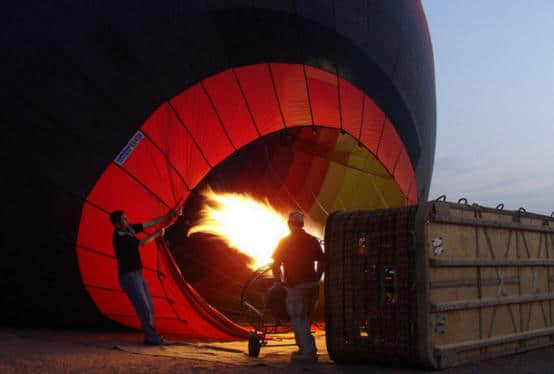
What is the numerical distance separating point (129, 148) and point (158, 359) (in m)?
2.22

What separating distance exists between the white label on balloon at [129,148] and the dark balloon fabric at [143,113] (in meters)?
0.01

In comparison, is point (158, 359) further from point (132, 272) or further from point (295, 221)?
point (295, 221)

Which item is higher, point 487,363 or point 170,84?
point 170,84

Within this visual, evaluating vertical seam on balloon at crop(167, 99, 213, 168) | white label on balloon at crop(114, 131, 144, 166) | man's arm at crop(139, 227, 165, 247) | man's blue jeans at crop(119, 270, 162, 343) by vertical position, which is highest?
vertical seam on balloon at crop(167, 99, 213, 168)

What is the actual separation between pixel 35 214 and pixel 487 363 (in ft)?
13.8

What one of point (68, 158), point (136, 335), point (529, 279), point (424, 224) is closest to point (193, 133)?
point (68, 158)

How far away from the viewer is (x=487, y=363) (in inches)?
→ 186

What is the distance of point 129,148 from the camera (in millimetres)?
6152

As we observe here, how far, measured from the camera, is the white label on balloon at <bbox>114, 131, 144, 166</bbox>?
20.1ft

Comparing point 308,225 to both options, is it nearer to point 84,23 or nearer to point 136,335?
point 136,335

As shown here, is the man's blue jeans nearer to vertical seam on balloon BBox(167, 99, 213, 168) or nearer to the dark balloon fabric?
the dark balloon fabric

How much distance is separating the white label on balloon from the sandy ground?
1.67 metres

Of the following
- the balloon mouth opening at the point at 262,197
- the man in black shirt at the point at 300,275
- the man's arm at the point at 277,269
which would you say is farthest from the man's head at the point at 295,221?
the balloon mouth opening at the point at 262,197

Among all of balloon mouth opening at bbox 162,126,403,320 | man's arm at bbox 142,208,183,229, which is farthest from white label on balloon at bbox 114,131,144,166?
balloon mouth opening at bbox 162,126,403,320
